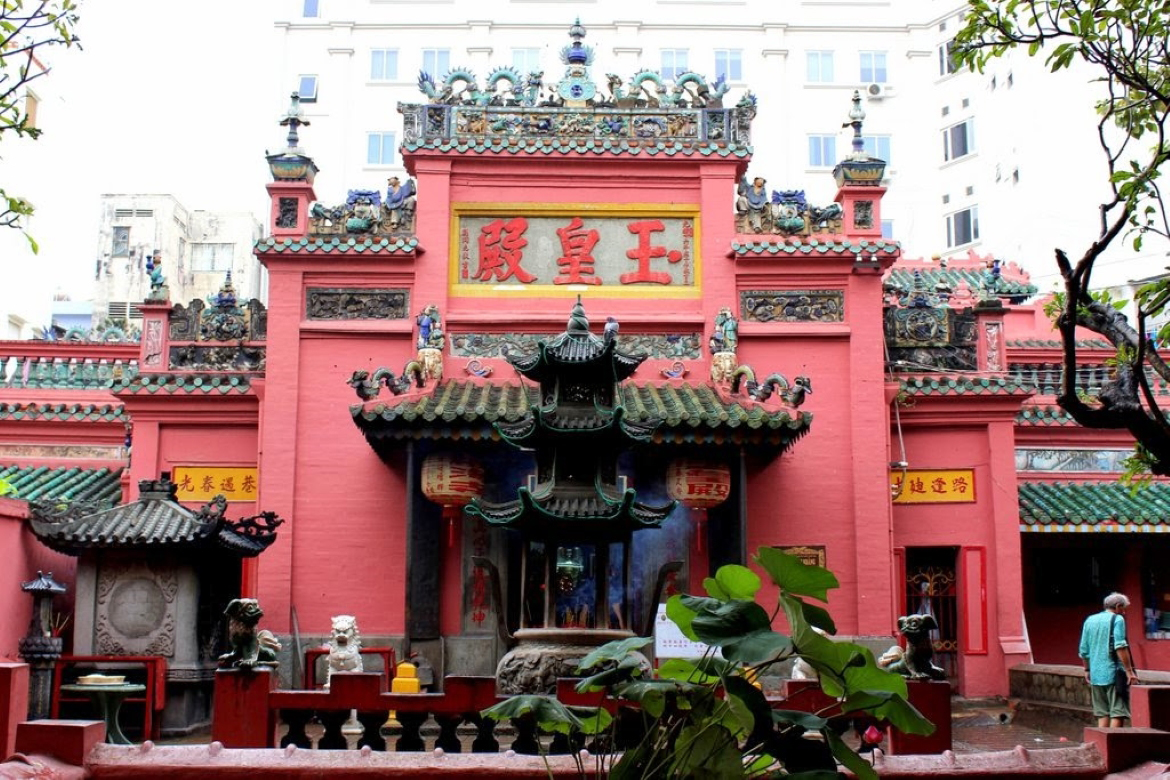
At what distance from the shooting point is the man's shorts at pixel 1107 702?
12.2 m

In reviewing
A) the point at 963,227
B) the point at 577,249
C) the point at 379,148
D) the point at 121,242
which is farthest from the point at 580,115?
the point at 121,242

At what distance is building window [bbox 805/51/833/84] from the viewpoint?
38.8 metres

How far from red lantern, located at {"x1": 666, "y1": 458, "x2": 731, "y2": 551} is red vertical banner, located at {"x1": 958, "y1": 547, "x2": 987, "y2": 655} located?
378cm

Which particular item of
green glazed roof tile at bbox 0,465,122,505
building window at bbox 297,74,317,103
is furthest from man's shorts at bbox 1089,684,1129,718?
building window at bbox 297,74,317,103

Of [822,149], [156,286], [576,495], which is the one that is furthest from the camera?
[822,149]

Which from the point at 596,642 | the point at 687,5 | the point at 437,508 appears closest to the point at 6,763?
the point at 596,642

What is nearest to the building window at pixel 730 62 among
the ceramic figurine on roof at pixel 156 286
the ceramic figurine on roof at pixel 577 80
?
the ceramic figurine on roof at pixel 577 80

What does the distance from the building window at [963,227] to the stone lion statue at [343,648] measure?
89.9ft

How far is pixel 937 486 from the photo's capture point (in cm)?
1698

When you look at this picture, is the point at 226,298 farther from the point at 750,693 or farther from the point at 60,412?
the point at 750,693

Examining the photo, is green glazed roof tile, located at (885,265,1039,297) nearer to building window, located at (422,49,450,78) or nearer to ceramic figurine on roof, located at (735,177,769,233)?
ceramic figurine on roof, located at (735,177,769,233)

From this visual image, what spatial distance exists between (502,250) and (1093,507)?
8.79 m

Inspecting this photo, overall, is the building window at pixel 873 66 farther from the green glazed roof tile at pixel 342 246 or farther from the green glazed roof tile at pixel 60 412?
the green glazed roof tile at pixel 60 412

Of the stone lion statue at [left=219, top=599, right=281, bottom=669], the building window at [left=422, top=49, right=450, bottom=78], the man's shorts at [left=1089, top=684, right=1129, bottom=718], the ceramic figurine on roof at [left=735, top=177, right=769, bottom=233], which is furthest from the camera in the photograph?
the building window at [left=422, top=49, right=450, bottom=78]
